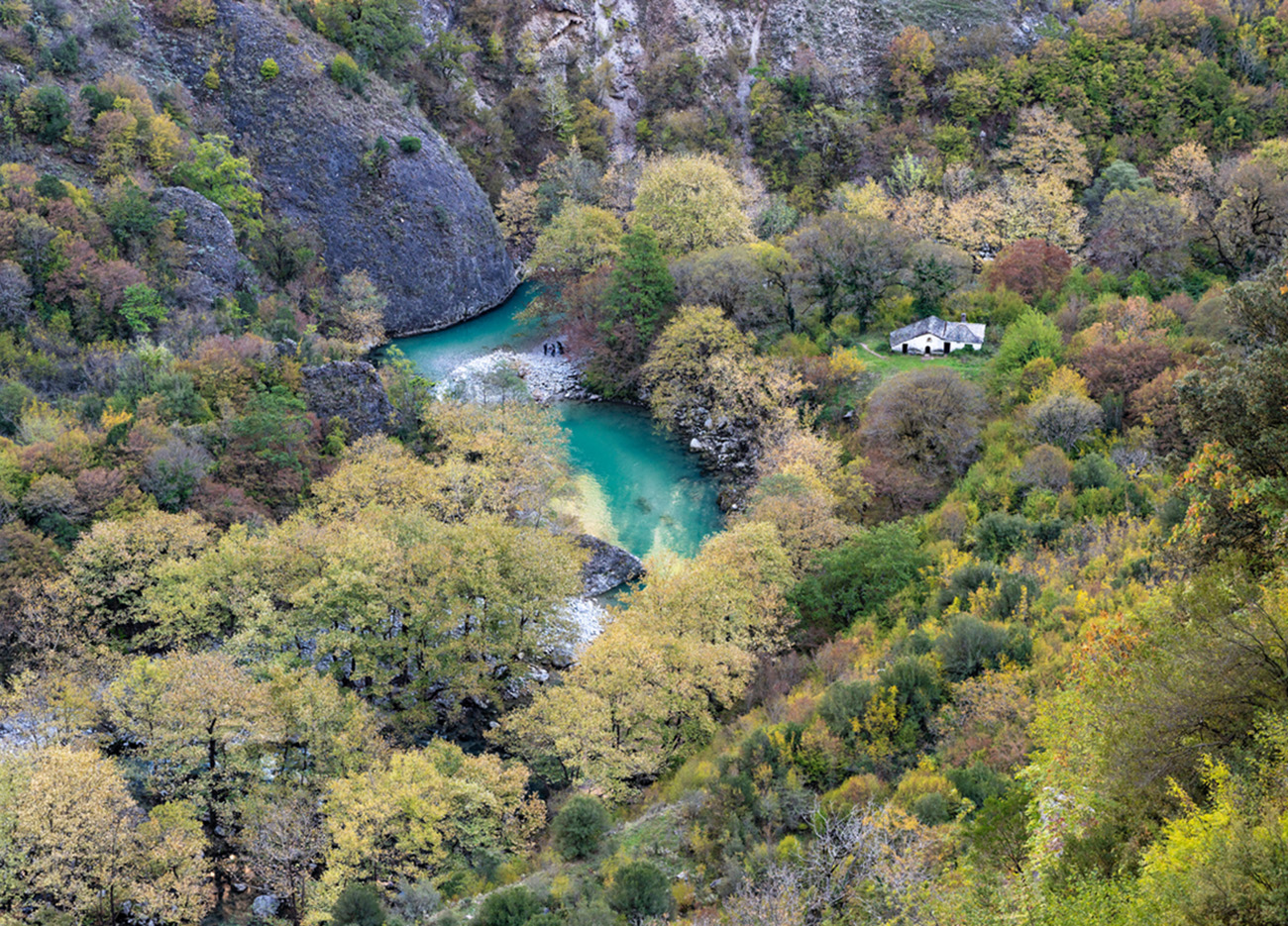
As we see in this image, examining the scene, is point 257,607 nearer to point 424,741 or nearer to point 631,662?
point 424,741

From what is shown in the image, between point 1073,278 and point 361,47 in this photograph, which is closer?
point 1073,278

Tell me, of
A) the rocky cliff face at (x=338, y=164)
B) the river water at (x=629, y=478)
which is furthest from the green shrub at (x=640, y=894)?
the rocky cliff face at (x=338, y=164)

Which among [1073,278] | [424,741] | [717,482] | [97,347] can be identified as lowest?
[424,741]

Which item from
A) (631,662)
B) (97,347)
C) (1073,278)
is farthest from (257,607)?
(1073,278)

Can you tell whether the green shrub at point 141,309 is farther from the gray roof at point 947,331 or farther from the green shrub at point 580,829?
the gray roof at point 947,331

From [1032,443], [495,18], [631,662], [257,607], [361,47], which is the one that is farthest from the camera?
[495,18]

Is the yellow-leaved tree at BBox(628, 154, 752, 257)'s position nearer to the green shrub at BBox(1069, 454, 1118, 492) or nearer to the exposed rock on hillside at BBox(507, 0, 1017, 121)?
the exposed rock on hillside at BBox(507, 0, 1017, 121)

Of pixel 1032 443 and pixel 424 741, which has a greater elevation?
pixel 1032 443
